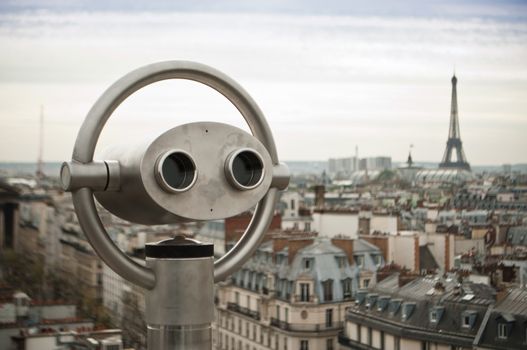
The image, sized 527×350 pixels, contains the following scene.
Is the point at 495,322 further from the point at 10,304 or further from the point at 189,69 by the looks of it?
the point at 189,69

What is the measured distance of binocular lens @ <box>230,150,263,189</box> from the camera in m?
2.78

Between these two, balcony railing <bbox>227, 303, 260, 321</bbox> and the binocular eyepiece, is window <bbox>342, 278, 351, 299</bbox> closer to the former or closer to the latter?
balcony railing <bbox>227, 303, 260, 321</bbox>

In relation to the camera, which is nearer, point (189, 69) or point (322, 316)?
point (189, 69)

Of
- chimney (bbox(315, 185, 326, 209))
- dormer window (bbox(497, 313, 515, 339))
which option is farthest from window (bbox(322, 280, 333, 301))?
chimney (bbox(315, 185, 326, 209))

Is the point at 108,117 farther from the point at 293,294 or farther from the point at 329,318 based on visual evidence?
Answer: the point at 293,294

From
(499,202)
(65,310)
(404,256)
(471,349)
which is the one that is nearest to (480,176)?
(499,202)

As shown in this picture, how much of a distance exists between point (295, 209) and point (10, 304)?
1403 centimetres

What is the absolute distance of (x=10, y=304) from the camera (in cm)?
1023

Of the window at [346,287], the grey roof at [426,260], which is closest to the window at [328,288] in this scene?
the window at [346,287]

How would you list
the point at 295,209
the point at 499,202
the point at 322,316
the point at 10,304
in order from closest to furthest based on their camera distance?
the point at 10,304 → the point at 322,316 → the point at 499,202 → the point at 295,209

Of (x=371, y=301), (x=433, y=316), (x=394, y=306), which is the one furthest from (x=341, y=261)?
(x=433, y=316)

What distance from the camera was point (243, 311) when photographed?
→ 16.0 meters

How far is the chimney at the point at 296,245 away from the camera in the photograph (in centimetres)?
1548

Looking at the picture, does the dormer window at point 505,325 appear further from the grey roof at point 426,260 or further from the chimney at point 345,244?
the chimney at point 345,244
